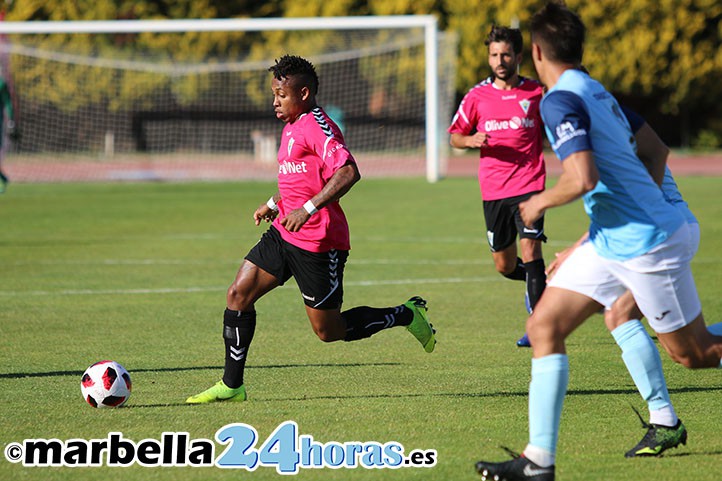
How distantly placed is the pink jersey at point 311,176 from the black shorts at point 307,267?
5 cm

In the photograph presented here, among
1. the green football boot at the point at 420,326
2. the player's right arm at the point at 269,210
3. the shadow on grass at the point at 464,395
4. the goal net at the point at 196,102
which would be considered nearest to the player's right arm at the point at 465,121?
the green football boot at the point at 420,326

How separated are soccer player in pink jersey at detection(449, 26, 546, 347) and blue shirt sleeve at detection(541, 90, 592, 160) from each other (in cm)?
452

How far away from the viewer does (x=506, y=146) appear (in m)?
9.90

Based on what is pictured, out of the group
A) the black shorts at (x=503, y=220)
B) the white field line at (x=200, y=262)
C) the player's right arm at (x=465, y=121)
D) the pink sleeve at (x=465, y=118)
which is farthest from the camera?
the white field line at (x=200, y=262)

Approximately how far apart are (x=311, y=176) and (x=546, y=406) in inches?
102

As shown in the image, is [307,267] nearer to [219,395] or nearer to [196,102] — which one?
[219,395]

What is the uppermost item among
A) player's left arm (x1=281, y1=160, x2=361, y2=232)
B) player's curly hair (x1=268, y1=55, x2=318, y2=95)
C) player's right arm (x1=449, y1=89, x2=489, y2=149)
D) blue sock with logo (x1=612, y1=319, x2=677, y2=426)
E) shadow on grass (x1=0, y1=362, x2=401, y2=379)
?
player's curly hair (x1=268, y1=55, x2=318, y2=95)

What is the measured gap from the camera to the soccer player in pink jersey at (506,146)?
978 cm

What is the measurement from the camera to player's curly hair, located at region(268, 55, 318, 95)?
23.4 ft

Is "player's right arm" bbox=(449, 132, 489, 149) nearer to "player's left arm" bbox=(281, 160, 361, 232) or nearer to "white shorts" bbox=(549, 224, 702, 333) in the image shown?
"player's left arm" bbox=(281, 160, 361, 232)

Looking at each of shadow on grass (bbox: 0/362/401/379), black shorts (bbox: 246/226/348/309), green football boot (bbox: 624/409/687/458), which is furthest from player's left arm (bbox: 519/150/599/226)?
shadow on grass (bbox: 0/362/401/379)

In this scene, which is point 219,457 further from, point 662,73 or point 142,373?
point 662,73

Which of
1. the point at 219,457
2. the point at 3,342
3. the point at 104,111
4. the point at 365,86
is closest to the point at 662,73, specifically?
the point at 365,86

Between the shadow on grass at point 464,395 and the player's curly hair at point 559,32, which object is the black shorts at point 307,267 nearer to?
the shadow on grass at point 464,395
